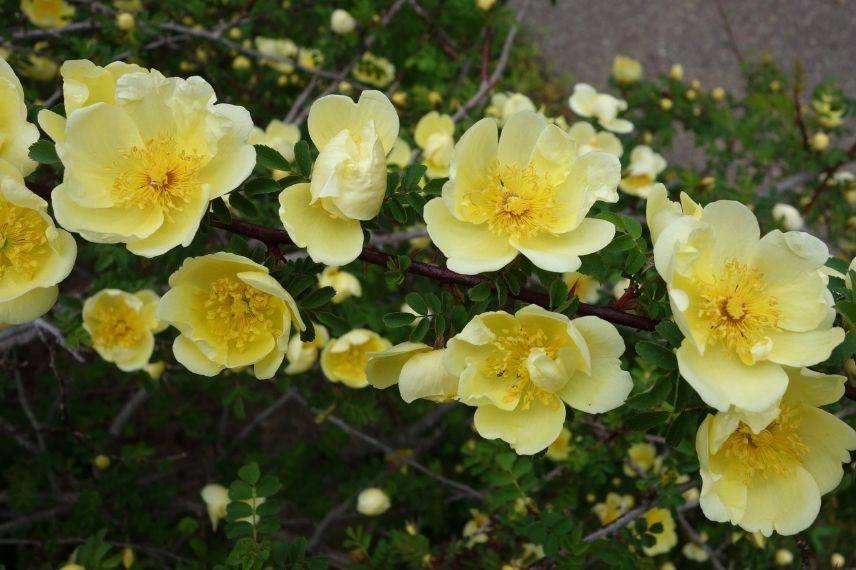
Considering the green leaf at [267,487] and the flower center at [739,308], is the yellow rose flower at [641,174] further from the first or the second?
the green leaf at [267,487]

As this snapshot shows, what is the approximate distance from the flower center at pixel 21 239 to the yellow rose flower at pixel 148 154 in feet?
0.42

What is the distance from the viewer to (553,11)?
5.38m

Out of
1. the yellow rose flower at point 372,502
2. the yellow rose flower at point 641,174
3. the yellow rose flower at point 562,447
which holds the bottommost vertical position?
the yellow rose flower at point 372,502

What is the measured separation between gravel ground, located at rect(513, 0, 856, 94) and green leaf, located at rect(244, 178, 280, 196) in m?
4.42

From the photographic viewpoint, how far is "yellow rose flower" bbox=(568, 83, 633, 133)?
2.38 m

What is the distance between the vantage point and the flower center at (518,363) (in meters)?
1.13

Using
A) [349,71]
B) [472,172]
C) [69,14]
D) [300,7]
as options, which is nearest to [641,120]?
[349,71]

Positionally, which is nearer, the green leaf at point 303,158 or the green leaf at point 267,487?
the green leaf at point 303,158

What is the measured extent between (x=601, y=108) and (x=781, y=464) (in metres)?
1.60

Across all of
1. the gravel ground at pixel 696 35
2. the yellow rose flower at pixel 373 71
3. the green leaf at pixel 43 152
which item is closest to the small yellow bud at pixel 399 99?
the yellow rose flower at pixel 373 71

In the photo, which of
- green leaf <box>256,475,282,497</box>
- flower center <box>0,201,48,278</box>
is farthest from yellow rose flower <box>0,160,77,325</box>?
green leaf <box>256,475,282,497</box>

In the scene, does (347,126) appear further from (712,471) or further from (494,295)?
(712,471)

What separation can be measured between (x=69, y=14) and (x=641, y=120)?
2472 millimetres

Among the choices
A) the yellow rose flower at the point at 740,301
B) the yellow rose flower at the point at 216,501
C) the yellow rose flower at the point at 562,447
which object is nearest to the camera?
the yellow rose flower at the point at 740,301
